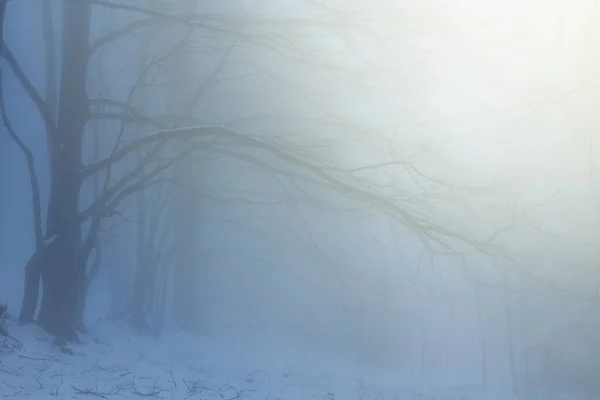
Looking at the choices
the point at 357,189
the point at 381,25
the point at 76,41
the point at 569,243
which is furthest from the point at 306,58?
the point at 569,243

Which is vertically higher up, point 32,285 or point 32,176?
point 32,176

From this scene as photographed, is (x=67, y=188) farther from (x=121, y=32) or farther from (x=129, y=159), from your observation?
(x=121, y=32)

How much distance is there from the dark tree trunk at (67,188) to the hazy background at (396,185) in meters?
0.20

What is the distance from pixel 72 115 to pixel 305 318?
2.97m

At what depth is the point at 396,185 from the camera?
762cm

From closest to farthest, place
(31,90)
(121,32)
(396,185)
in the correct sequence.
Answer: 1. (396,185)
2. (31,90)
3. (121,32)

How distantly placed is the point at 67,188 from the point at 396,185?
3.14m

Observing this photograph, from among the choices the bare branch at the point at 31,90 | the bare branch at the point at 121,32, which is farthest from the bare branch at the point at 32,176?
the bare branch at the point at 121,32

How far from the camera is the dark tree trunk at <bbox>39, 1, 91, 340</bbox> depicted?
25.1 feet

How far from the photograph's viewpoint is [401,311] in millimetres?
7590

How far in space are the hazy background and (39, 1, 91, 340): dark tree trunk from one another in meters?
0.20

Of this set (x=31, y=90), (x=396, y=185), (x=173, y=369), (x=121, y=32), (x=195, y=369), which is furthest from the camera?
(x=121, y=32)

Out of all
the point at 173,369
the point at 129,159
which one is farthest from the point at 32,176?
the point at 173,369

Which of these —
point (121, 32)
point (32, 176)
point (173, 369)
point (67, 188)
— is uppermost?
point (121, 32)
